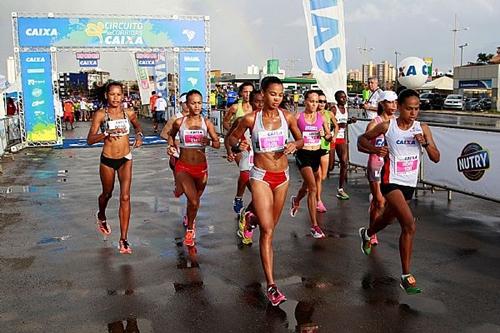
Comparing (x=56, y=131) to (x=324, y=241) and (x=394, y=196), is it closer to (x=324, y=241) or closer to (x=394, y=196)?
(x=324, y=241)

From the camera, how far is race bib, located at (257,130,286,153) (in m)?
5.05

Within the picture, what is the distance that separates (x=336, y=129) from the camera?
28.3 ft

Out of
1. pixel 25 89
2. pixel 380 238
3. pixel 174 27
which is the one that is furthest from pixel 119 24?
pixel 380 238

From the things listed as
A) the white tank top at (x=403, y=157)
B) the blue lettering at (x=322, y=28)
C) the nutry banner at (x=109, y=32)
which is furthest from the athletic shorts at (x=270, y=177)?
the nutry banner at (x=109, y=32)

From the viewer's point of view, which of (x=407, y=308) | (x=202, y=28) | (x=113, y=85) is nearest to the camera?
(x=407, y=308)

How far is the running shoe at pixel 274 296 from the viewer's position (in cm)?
473

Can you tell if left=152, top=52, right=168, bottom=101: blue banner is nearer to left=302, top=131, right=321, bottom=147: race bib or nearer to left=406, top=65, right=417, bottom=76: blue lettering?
left=406, top=65, right=417, bottom=76: blue lettering

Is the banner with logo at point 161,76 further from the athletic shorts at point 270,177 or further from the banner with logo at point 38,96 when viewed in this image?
the athletic shorts at point 270,177

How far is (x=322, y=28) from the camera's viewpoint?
11414 millimetres

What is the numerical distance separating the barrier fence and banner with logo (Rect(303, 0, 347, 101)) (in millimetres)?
2677

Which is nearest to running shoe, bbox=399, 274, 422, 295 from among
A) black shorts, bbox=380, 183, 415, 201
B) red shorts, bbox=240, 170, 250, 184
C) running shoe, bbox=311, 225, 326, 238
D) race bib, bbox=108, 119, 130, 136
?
black shorts, bbox=380, 183, 415, 201

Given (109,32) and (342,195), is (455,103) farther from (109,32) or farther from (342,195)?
(342,195)

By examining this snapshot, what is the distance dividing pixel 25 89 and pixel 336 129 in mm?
16257

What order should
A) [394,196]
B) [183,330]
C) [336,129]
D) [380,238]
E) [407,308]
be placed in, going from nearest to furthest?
[183,330]
[407,308]
[394,196]
[380,238]
[336,129]
